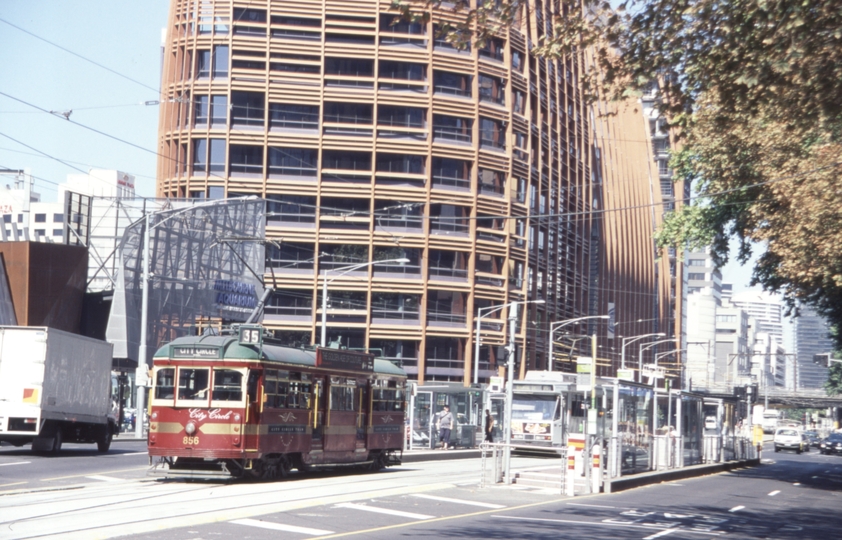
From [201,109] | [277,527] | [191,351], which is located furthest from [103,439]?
[201,109]

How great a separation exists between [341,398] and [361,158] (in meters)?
44.3

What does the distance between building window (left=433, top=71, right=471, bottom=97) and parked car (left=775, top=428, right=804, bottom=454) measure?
2966 cm

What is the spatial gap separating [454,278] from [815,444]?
35539 mm

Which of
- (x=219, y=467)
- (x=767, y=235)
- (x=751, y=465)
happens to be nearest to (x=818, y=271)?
(x=767, y=235)

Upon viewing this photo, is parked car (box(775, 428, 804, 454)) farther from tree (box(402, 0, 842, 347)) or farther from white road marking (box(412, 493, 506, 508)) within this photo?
tree (box(402, 0, 842, 347))

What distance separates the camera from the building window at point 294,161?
6756 cm

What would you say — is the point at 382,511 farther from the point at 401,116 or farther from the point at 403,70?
the point at 403,70

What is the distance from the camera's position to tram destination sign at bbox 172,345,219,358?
22.1 meters

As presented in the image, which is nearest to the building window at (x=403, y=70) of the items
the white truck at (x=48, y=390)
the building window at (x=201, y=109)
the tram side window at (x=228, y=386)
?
the building window at (x=201, y=109)

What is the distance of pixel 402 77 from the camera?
69.3 meters

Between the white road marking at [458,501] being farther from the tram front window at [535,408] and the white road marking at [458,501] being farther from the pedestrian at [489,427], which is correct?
the pedestrian at [489,427]

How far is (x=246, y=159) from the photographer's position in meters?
67.4

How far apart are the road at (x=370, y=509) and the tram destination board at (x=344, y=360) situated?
8.19ft

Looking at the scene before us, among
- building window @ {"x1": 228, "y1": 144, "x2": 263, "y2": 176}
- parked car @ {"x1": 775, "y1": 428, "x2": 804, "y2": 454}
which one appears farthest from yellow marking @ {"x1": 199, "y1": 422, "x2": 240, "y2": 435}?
parked car @ {"x1": 775, "y1": 428, "x2": 804, "y2": 454}
